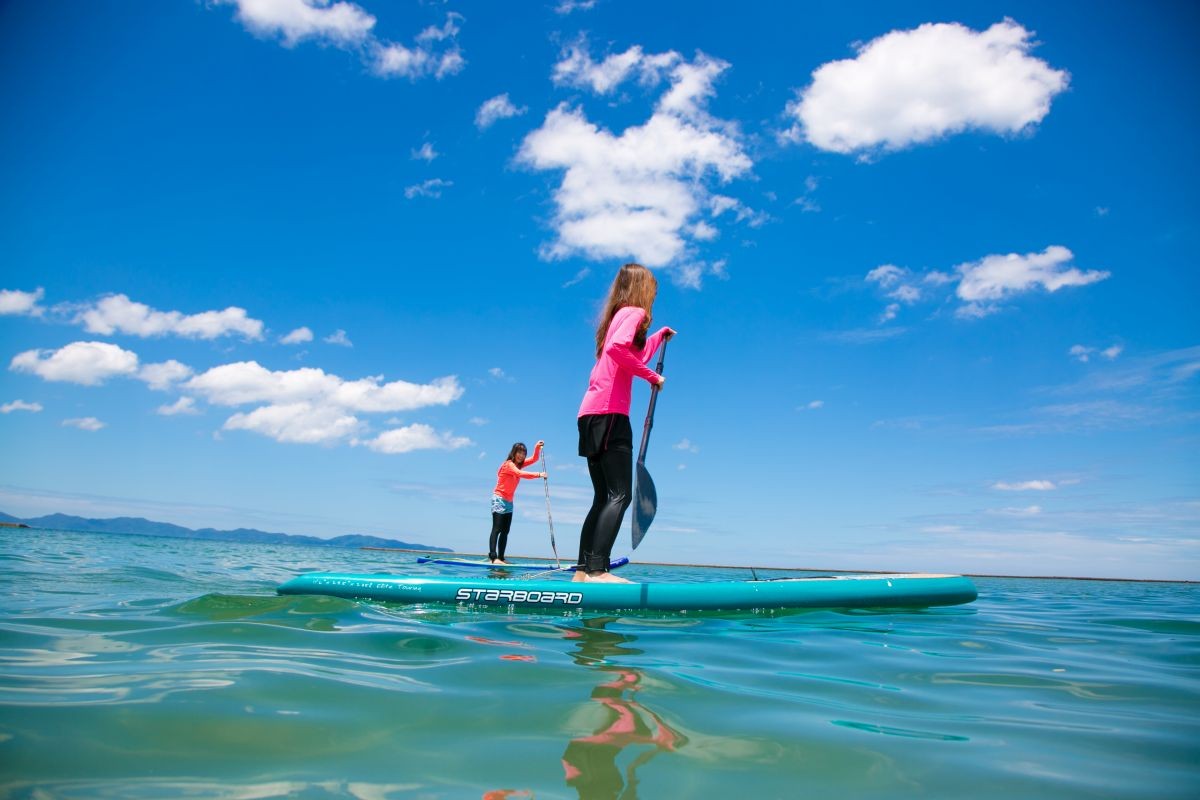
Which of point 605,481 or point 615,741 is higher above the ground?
point 605,481

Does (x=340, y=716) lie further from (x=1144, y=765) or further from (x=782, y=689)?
(x=1144, y=765)

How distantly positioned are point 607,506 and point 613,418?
2.50ft

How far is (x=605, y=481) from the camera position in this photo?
5.72 metres

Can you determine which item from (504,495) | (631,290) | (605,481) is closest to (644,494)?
(605,481)

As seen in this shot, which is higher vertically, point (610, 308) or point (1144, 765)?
point (610, 308)

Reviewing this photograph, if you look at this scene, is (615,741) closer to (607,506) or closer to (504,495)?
(607,506)

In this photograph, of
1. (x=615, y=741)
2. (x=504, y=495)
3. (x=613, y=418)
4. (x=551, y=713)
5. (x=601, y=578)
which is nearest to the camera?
(x=615, y=741)

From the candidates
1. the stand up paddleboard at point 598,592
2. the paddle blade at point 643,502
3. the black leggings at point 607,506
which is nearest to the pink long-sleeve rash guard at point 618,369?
the black leggings at point 607,506

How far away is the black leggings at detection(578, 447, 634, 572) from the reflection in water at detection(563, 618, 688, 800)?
8.61ft

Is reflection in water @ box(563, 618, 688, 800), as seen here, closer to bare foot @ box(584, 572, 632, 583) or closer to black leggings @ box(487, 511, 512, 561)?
bare foot @ box(584, 572, 632, 583)

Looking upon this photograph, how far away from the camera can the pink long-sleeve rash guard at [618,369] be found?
5.62m

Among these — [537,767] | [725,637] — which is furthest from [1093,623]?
[537,767]

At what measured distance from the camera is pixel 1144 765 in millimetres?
1969

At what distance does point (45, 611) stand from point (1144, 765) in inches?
213
